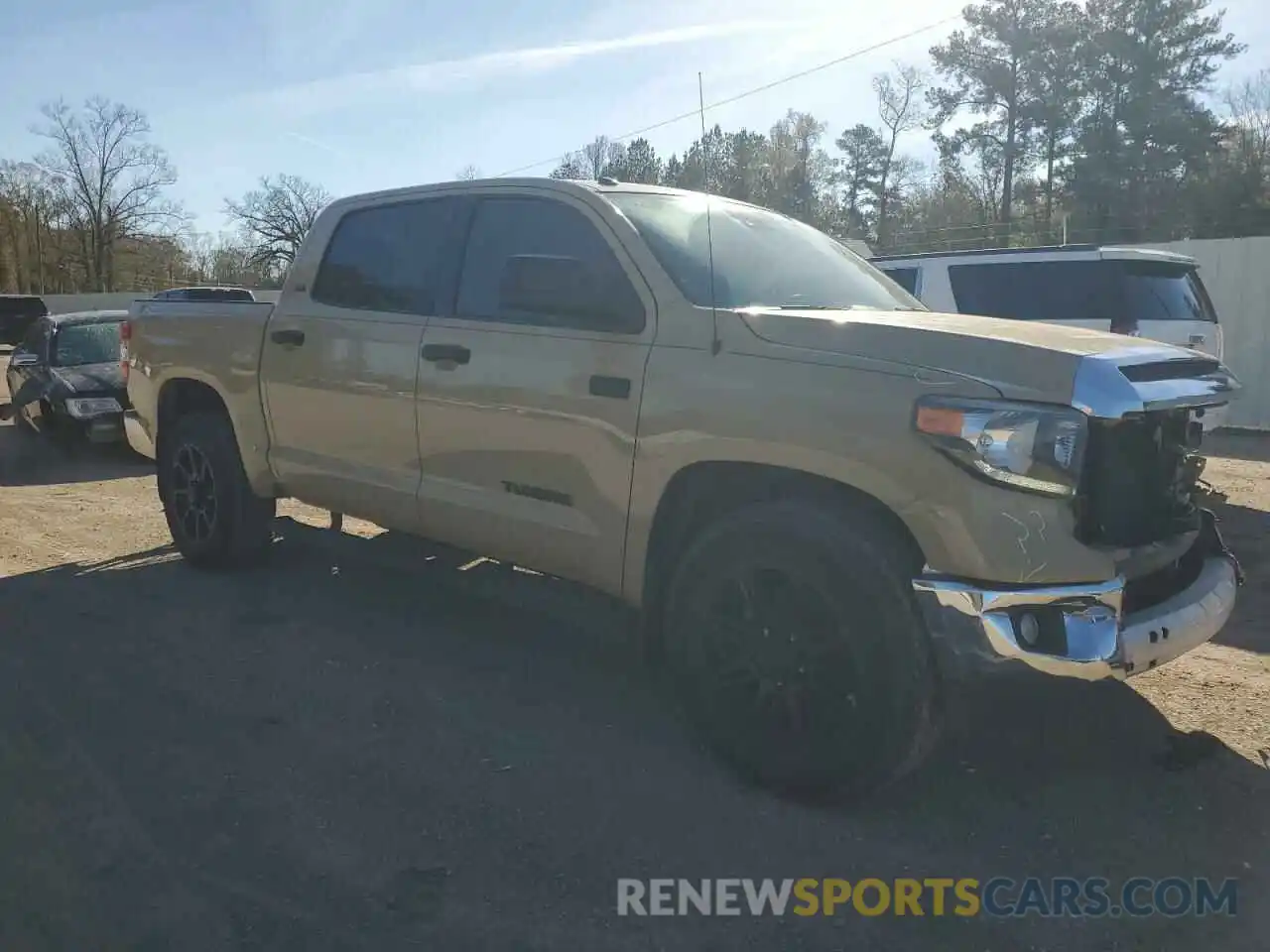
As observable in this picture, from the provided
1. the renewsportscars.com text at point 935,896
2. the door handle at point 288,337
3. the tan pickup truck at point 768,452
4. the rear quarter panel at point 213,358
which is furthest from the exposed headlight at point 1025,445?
the rear quarter panel at point 213,358

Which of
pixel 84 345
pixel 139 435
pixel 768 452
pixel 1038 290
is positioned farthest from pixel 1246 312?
pixel 84 345

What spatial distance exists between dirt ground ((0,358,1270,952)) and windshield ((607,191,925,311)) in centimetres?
166

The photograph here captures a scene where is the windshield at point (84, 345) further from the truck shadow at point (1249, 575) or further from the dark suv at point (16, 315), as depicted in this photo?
the truck shadow at point (1249, 575)

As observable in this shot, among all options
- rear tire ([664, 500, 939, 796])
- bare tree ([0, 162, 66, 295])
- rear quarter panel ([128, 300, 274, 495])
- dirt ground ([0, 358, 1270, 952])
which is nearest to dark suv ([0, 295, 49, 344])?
rear quarter panel ([128, 300, 274, 495])

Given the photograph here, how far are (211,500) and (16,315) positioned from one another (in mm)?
14283

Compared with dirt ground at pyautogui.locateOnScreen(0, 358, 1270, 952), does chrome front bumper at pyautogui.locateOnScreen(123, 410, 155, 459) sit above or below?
above

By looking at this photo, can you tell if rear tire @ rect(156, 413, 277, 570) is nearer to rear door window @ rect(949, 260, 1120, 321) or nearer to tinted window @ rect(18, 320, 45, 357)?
rear door window @ rect(949, 260, 1120, 321)

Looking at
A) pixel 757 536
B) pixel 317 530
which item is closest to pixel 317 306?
pixel 317 530

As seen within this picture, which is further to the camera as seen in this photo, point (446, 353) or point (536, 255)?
point (446, 353)

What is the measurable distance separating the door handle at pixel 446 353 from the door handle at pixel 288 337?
1.03 metres

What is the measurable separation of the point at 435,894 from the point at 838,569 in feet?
4.80

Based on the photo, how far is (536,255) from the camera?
13.4 feet

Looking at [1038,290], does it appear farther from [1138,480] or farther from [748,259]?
[1138,480]

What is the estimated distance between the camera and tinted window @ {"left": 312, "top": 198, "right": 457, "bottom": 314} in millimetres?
4719
